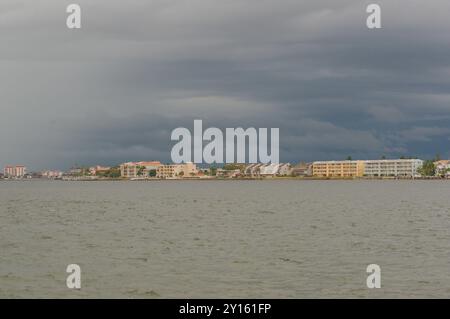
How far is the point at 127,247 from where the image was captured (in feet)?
148

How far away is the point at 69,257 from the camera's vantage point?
4044 centimetres

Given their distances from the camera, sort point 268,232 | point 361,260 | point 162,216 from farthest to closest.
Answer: point 162,216 → point 268,232 → point 361,260

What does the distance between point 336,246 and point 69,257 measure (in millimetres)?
16727

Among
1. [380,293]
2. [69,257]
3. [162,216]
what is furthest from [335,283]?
[162,216]

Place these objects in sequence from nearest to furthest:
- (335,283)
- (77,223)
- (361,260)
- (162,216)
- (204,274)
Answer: (335,283), (204,274), (361,260), (77,223), (162,216)

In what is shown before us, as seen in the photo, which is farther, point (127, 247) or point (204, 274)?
point (127, 247)

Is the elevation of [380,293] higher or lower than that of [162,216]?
lower
